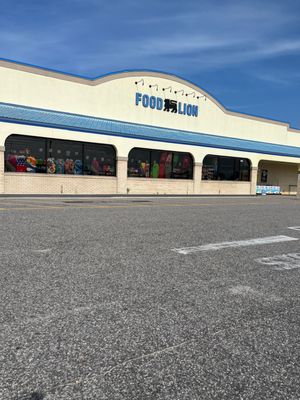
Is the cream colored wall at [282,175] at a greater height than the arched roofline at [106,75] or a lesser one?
lesser

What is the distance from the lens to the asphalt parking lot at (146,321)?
2008mm

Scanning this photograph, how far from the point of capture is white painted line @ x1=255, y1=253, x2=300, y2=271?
4.91m

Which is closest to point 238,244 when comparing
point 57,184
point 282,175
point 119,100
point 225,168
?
point 57,184

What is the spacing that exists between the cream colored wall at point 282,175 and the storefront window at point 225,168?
6.30m

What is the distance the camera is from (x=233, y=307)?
3.23m

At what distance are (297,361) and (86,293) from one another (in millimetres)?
2029

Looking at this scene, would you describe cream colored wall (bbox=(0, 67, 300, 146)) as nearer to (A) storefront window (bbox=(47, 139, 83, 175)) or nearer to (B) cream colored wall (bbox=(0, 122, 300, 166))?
(B) cream colored wall (bbox=(0, 122, 300, 166))

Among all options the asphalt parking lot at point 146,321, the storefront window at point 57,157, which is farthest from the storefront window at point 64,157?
the asphalt parking lot at point 146,321

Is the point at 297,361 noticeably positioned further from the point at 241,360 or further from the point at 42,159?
the point at 42,159

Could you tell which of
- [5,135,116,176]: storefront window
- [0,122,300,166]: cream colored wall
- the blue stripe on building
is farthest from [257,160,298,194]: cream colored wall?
[5,135,116,176]: storefront window

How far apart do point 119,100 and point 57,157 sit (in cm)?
806

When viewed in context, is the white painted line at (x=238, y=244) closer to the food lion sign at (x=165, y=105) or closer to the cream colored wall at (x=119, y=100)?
the cream colored wall at (x=119, y=100)

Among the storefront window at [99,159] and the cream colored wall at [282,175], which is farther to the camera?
the cream colored wall at [282,175]

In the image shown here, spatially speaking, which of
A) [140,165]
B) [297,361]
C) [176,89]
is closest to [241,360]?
[297,361]
